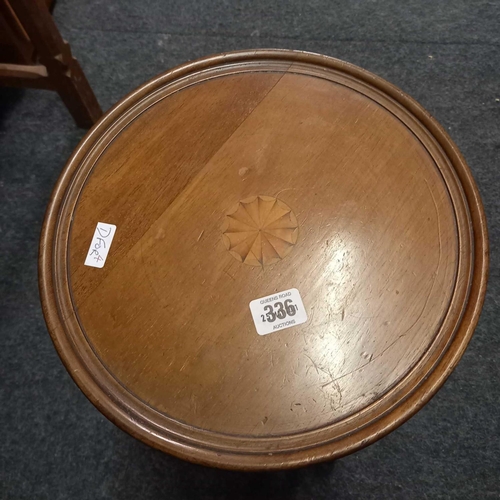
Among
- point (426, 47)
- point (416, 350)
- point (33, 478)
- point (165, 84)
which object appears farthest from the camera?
point (426, 47)

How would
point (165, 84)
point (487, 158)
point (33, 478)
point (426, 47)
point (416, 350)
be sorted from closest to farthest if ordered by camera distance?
point (416, 350) < point (165, 84) < point (33, 478) < point (487, 158) < point (426, 47)

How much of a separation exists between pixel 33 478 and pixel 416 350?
0.94 metres

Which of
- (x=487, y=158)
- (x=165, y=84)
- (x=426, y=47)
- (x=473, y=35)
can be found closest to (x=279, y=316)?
(x=165, y=84)

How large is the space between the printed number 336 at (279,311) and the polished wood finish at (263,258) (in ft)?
0.07

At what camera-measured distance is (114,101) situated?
1.37m

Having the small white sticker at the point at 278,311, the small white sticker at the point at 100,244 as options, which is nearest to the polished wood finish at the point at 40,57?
the small white sticker at the point at 100,244

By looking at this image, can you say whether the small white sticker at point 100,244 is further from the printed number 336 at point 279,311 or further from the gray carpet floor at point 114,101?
the gray carpet floor at point 114,101

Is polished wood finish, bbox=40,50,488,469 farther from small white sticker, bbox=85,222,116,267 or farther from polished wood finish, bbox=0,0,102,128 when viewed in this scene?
polished wood finish, bbox=0,0,102,128

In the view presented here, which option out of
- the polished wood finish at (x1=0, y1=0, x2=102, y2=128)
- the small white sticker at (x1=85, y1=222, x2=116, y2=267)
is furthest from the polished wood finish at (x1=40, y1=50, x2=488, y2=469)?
the polished wood finish at (x1=0, y1=0, x2=102, y2=128)

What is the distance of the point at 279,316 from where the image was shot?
0.67 metres

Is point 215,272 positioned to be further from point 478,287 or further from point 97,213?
point 478,287

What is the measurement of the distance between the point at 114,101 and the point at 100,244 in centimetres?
81

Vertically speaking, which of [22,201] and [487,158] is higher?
[22,201]

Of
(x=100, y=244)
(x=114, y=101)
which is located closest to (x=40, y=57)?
(x=114, y=101)
